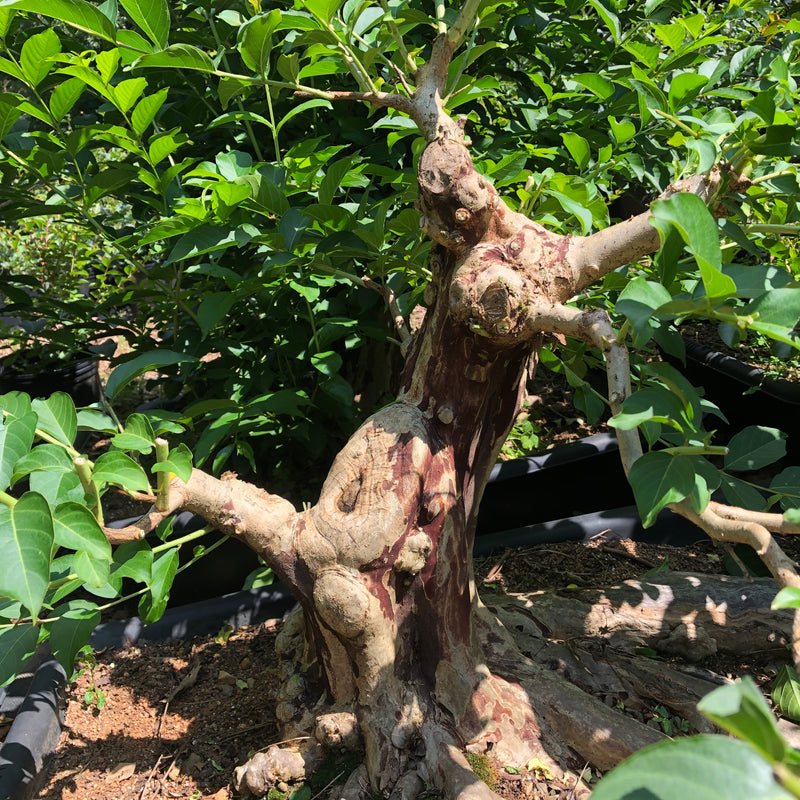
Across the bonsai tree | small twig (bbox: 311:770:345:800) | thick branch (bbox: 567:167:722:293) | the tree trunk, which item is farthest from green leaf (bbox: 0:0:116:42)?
small twig (bbox: 311:770:345:800)

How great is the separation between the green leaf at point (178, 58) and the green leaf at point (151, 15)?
8 centimetres

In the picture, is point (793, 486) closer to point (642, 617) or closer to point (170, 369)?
point (642, 617)

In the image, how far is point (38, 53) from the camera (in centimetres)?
115

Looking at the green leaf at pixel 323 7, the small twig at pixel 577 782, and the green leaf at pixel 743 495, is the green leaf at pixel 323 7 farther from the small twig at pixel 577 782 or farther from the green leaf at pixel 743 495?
the small twig at pixel 577 782

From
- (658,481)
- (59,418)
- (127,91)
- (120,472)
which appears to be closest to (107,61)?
(127,91)

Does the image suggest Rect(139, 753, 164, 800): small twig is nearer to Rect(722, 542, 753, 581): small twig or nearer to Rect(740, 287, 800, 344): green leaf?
Rect(722, 542, 753, 581): small twig

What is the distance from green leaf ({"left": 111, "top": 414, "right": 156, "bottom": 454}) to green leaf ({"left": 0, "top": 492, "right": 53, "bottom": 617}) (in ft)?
0.59

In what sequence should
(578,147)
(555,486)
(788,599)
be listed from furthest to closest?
(555,486) → (578,147) → (788,599)

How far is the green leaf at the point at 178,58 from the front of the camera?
3.40 ft

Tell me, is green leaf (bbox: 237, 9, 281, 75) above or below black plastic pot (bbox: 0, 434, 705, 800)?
above

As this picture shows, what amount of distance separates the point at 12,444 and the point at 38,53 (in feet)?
2.54

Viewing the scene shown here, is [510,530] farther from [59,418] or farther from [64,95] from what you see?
[64,95]

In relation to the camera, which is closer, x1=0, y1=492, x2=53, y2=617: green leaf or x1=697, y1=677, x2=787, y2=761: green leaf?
x1=697, y1=677, x2=787, y2=761: green leaf

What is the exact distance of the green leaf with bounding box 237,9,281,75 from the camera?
3.34ft
